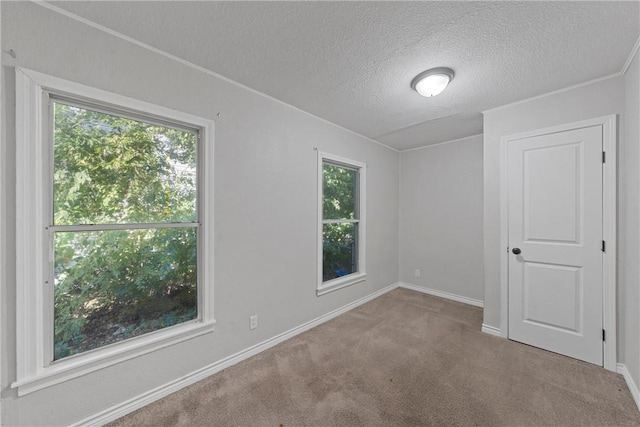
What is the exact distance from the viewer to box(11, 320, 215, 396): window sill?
4.29 feet

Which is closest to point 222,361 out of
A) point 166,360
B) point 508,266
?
point 166,360

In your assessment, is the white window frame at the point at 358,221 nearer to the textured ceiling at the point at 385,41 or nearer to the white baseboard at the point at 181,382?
the white baseboard at the point at 181,382

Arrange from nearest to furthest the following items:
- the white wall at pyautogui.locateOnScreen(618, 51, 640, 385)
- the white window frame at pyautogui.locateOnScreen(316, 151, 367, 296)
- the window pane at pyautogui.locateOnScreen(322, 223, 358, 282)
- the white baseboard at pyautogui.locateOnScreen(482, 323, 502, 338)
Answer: the white wall at pyautogui.locateOnScreen(618, 51, 640, 385) → the white baseboard at pyautogui.locateOnScreen(482, 323, 502, 338) → the white window frame at pyautogui.locateOnScreen(316, 151, 367, 296) → the window pane at pyautogui.locateOnScreen(322, 223, 358, 282)

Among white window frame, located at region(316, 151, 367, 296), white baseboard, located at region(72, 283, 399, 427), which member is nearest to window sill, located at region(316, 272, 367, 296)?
white window frame, located at region(316, 151, 367, 296)

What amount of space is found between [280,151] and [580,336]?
321 centimetres

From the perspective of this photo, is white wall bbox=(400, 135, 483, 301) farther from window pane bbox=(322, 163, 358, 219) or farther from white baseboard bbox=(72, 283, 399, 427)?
white baseboard bbox=(72, 283, 399, 427)

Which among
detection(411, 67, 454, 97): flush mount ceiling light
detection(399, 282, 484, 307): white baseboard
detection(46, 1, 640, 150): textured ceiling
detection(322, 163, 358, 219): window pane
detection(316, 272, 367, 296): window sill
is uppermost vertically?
detection(46, 1, 640, 150): textured ceiling

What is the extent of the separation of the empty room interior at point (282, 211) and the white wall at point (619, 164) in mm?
19

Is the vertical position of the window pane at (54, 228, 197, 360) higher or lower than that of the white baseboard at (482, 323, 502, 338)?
higher

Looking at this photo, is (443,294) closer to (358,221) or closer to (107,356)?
(358,221)

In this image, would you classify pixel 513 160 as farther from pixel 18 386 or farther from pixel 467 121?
pixel 18 386

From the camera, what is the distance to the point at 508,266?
2.51 m

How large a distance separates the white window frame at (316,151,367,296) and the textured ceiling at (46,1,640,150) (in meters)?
0.90

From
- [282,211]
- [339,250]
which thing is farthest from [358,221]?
[282,211]
